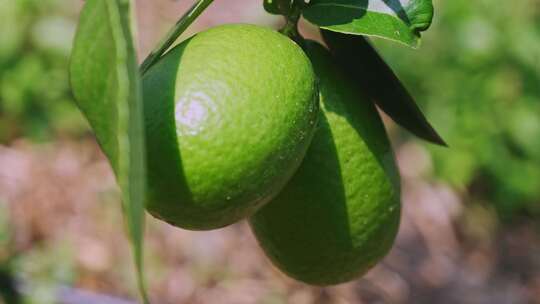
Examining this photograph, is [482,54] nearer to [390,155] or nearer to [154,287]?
[154,287]

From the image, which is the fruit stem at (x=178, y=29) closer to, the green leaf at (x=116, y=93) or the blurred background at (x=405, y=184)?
the green leaf at (x=116, y=93)

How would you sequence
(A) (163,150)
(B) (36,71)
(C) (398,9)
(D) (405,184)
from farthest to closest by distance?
(D) (405,184), (B) (36,71), (C) (398,9), (A) (163,150)

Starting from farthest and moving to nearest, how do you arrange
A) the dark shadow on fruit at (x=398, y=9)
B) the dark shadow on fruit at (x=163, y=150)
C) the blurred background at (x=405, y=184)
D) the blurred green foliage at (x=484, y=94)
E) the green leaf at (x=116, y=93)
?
the blurred green foliage at (x=484, y=94)
the blurred background at (x=405, y=184)
the dark shadow on fruit at (x=398, y=9)
the dark shadow on fruit at (x=163, y=150)
the green leaf at (x=116, y=93)

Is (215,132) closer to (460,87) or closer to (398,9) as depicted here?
(398,9)

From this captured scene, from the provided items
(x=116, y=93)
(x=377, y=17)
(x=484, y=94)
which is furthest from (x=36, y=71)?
(x=116, y=93)

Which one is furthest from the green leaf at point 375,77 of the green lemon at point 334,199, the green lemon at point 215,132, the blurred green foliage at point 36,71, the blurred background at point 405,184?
the blurred green foliage at point 36,71

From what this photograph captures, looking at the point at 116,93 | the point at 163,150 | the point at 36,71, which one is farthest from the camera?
the point at 36,71

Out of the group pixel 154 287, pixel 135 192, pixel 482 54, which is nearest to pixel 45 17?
pixel 154 287
